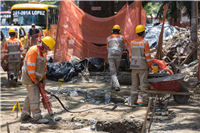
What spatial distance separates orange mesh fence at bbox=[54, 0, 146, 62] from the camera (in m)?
11.9

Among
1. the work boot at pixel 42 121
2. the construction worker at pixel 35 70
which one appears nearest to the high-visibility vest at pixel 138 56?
the construction worker at pixel 35 70

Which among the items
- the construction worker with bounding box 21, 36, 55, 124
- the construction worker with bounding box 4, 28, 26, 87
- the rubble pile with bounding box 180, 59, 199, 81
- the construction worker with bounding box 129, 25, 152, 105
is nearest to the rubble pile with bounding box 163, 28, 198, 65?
the rubble pile with bounding box 180, 59, 199, 81

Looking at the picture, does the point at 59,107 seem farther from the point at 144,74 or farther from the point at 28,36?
the point at 28,36

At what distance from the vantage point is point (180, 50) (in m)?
13.3

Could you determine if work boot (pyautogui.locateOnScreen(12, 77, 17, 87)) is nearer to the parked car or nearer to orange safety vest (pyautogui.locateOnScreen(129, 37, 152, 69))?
orange safety vest (pyautogui.locateOnScreen(129, 37, 152, 69))

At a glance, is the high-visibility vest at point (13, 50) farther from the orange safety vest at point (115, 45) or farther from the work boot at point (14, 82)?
the orange safety vest at point (115, 45)

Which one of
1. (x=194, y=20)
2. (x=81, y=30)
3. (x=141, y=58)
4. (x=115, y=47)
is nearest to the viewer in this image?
(x=141, y=58)

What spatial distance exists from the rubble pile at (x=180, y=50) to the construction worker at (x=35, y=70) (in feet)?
26.8

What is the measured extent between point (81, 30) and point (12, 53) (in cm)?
324

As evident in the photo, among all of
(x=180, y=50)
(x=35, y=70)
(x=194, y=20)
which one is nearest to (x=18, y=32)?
(x=180, y=50)

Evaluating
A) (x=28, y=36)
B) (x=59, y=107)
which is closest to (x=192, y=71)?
(x=59, y=107)

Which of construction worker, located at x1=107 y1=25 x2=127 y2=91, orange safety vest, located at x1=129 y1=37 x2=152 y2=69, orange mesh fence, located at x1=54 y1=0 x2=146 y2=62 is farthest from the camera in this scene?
orange mesh fence, located at x1=54 y1=0 x2=146 y2=62

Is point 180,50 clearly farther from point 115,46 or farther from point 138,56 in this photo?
point 138,56

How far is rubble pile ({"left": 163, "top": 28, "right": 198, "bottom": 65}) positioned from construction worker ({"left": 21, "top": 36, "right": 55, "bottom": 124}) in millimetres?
8183
